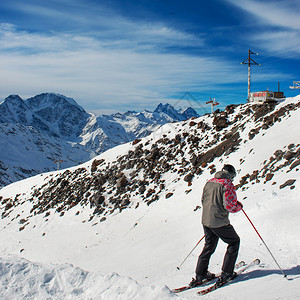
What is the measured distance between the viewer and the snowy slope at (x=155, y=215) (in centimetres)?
565

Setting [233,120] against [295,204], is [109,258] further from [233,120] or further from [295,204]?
[233,120]

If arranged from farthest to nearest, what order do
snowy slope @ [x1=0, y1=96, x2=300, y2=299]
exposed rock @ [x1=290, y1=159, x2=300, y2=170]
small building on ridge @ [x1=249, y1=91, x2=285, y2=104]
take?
1. small building on ridge @ [x1=249, y1=91, x2=285, y2=104]
2. exposed rock @ [x1=290, y1=159, x2=300, y2=170]
3. snowy slope @ [x1=0, y1=96, x2=300, y2=299]

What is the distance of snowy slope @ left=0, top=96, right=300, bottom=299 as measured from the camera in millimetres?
5648

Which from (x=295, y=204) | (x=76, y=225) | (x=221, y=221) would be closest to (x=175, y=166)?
(x=76, y=225)

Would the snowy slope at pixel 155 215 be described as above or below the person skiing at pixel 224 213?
below

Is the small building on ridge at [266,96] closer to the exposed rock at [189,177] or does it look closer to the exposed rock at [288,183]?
the exposed rock at [189,177]

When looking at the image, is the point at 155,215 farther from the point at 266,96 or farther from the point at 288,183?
the point at 266,96

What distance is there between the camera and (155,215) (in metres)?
20.9

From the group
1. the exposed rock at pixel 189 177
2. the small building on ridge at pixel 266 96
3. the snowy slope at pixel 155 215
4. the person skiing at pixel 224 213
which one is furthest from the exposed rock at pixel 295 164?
the small building on ridge at pixel 266 96

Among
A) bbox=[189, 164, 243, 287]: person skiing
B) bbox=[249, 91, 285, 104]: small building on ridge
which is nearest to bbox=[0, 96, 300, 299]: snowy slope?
bbox=[189, 164, 243, 287]: person skiing

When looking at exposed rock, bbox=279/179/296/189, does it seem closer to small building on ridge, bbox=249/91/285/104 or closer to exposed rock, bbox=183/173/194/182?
exposed rock, bbox=183/173/194/182

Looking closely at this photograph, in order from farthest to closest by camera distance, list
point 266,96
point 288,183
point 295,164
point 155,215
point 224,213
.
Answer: point 266,96, point 155,215, point 295,164, point 288,183, point 224,213

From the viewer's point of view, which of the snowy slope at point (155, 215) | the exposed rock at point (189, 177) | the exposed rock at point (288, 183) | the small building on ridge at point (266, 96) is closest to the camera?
the snowy slope at point (155, 215)

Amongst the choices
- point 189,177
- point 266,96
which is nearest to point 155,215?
point 189,177
